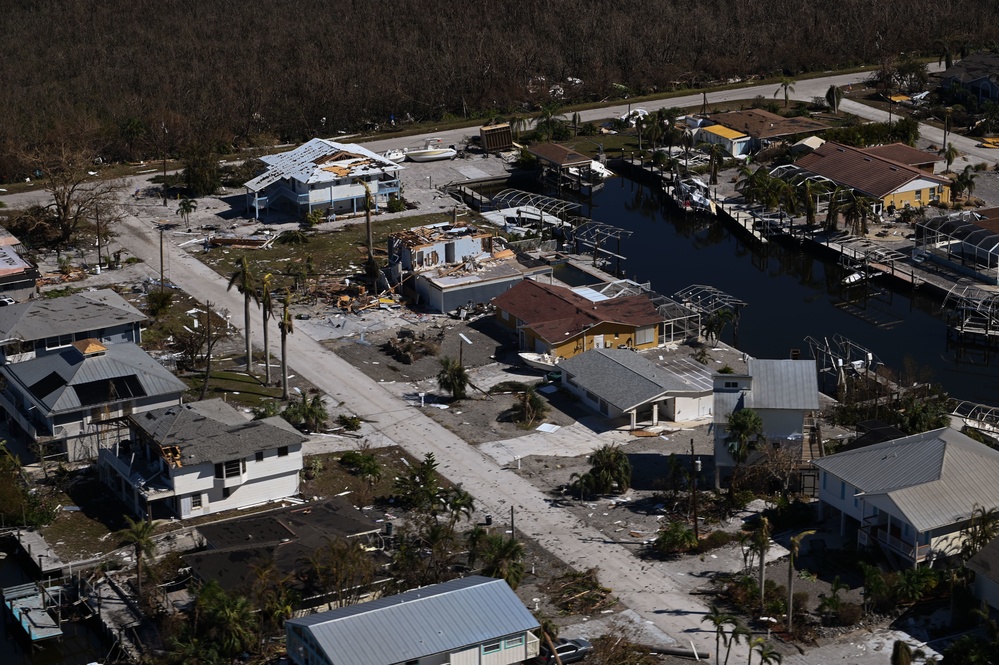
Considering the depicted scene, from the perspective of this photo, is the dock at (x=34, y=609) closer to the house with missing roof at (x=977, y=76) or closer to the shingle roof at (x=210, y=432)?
the shingle roof at (x=210, y=432)

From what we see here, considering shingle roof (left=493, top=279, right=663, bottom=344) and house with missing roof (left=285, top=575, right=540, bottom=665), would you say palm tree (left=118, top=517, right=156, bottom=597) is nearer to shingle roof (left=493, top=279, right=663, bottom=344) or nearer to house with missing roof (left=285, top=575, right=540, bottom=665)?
house with missing roof (left=285, top=575, right=540, bottom=665)

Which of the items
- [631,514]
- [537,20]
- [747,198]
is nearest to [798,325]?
[747,198]

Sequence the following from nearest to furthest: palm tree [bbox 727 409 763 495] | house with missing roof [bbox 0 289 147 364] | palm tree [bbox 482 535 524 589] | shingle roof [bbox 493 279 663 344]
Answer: palm tree [bbox 482 535 524 589]
palm tree [bbox 727 409 763 495]
house with missing roof [bbox 0 289 147 364]
shingle roof [bbox 493 279 663 344]

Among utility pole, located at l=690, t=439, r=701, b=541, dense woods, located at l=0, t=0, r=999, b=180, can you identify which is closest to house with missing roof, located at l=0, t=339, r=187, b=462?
utility pole, located at l=690, t=439, r=701, b=541

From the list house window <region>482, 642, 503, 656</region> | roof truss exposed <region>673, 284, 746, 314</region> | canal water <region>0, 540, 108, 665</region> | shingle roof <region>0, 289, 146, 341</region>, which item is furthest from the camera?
roof truss exposed <region>673, 284, 746, 314</region>

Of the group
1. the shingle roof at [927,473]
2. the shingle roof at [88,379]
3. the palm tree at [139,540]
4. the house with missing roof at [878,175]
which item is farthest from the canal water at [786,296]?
the palm tree at [139,540]

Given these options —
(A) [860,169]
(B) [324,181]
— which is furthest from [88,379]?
(A) [860,169]
